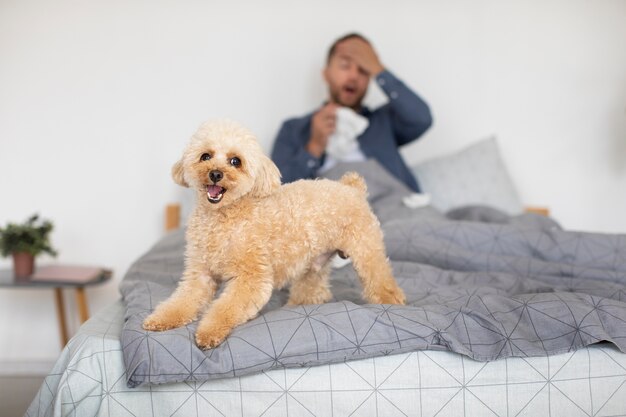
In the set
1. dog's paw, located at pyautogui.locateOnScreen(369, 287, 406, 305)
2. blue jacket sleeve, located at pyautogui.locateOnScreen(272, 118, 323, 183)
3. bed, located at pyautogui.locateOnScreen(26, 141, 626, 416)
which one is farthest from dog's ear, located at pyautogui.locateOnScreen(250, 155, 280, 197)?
blue jacket sleeve, located at pyautogui.locateOnScreen(272, 118, 323, 183)

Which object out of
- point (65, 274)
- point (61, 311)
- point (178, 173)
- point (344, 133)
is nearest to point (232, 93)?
point (344, 133)

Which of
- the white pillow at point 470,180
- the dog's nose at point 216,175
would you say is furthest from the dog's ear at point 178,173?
the white pillow at point 470,180

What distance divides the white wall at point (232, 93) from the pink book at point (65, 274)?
30 centimetres

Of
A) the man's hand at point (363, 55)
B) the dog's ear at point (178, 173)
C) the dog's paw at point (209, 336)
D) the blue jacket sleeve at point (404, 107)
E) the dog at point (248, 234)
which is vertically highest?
the man's hand at point (363, 55)

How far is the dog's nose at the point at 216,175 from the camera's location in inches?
47.8

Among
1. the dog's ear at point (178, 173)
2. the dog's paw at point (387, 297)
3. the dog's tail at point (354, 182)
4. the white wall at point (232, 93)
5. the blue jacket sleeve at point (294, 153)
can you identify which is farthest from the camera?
the white wall at point (232, 93)

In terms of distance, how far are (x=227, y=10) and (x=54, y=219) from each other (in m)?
1.31

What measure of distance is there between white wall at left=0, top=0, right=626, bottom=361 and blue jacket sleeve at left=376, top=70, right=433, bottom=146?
0.34 meters

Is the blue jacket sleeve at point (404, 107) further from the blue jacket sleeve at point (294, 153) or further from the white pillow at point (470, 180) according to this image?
the blue jacket sleeve at point (294, 153)

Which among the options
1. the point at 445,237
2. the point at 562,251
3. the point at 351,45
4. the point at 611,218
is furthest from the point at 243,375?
the point at 611,218

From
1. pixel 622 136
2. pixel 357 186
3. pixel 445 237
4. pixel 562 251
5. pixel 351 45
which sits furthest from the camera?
pixel 622 136

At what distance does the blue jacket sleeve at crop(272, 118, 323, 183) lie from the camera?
2.57 metres

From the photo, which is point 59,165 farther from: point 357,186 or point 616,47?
point 616,47

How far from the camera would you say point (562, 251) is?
1.86 metres
